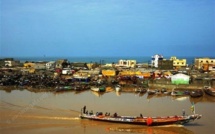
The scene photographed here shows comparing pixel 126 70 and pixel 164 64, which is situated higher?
pixel 164 64

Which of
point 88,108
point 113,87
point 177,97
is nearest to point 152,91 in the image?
point 177,97

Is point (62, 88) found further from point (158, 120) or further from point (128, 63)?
point (128, 63)

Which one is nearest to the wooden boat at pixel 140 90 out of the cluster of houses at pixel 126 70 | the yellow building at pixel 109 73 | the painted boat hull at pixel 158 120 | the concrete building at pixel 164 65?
the cluster of houses at pixel 126 70

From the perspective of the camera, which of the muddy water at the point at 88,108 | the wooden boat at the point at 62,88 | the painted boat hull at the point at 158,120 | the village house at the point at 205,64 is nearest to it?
the muddy water at the point at 88,108

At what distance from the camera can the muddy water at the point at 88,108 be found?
56.3 ft

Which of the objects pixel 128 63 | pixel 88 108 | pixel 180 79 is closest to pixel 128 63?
pixel 128 63

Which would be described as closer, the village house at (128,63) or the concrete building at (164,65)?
the concrete building at (164,65)

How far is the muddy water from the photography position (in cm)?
1717

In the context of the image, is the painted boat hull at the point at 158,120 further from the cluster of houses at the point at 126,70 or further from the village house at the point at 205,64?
the village house at the point at 205,64

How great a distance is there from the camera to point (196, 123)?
18219mm

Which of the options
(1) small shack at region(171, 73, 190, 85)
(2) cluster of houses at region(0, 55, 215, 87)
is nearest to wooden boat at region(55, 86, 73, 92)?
(2) cluster of houses at region(0, 55, 215, 87)

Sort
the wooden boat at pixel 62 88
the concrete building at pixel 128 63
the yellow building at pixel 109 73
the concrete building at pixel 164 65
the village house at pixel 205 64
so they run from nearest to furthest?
the wooden boat at pixel 62 88, the yellow building at pixel 109 73, the village house at pixel 205 64, the concrete building at pixel 164 65, the concrete building at pixel 128 63

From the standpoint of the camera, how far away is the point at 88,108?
22.6m

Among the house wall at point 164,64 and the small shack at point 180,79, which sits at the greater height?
the house wall at point 164,64
